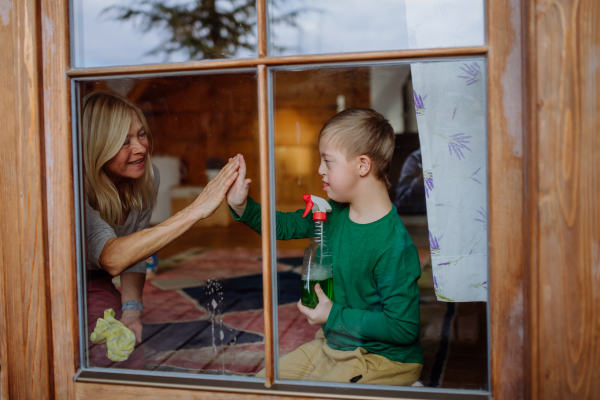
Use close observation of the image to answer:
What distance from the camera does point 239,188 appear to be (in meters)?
1.23

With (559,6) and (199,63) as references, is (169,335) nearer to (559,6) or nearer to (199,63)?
(199,63)

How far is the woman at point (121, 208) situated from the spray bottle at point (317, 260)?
11.0 inches

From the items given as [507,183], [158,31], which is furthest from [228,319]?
[507,183]

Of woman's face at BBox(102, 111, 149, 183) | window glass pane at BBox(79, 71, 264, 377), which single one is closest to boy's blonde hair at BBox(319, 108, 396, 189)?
window glass pane at BBox(79, 71, 264, 377)

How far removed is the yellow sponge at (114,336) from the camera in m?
1.06

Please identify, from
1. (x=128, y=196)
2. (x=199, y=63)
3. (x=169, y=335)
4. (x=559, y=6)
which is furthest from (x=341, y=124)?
(x=169, y=335)

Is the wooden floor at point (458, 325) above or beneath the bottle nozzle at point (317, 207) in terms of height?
beneath

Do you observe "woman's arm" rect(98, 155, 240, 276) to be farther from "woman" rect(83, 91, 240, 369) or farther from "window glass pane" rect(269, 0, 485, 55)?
"window glass pane" rect(269, 0, 485, 55)

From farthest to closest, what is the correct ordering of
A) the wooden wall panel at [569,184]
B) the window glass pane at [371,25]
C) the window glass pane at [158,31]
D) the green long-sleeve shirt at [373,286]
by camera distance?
the green long-sleeve shirt at [373,286] → the window glass pane at [158,31] → the window glass pane at [371,25] → the wooden wall panel at [569,184]

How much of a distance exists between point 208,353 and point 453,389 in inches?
27.1

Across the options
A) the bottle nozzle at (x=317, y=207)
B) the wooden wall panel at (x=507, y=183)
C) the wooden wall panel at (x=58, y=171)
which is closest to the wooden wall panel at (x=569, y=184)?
the wooden wall panel at (x=507, y=183)

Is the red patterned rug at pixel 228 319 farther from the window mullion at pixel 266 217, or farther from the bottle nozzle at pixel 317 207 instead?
the bottle nozzle at pixel 317 207

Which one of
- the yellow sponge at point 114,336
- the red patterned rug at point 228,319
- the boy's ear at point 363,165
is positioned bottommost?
the red patterned rug at point 228,319

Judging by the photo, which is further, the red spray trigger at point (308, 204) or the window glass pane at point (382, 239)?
the red spray trigger at point (308, 204)
